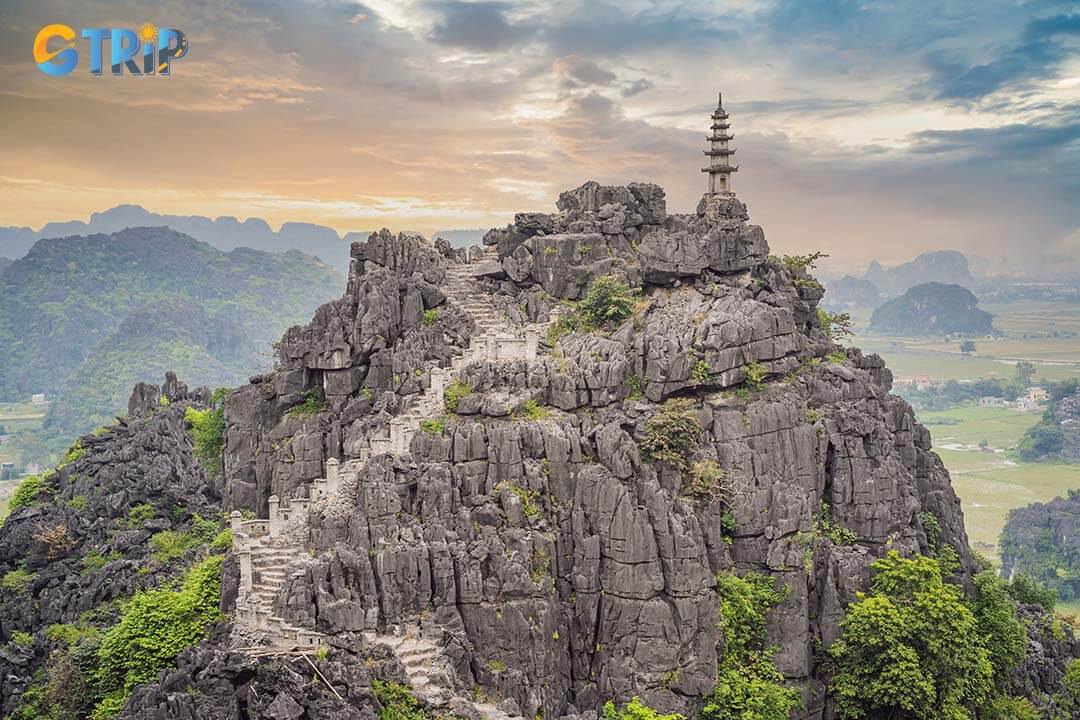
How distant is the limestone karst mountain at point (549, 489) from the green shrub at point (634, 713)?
67 centimetres

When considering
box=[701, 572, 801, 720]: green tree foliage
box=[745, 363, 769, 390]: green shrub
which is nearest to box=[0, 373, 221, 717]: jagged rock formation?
box=[701, 572, 801, 720]: green tree foliage

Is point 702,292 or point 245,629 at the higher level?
point 702,292

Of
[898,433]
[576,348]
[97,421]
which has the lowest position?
[97,421]

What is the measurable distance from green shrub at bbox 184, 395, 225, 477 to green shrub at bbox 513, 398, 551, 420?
24.6 m

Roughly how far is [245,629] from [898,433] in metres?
34.7

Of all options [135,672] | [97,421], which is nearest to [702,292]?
[135,672]

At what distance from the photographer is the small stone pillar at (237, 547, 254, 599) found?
38.8m

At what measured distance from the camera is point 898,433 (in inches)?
2096

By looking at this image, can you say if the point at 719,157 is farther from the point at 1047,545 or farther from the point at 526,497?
the point at 1047,545

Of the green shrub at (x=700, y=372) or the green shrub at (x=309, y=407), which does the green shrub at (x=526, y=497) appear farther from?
the green shrub at (x=309, y=407)

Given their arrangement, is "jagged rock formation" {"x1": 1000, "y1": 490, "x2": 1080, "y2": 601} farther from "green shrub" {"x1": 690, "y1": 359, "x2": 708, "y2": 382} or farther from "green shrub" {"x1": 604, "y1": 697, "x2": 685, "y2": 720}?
"green shrub" {"x1": 604, "y1": 697, "x2": 685, "y2": 720}

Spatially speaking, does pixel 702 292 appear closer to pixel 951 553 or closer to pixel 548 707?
pixel 951 553

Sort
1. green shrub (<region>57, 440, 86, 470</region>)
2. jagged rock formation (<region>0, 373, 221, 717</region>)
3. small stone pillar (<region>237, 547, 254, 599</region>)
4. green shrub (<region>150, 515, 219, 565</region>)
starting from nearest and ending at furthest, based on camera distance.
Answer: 1. small stone pillar (<region>237, 547, 254, 599</region>)
2. jagged rock formation (<region>0, 373, 221, 717</region>)
3. green shrub (<region>150, 515, 219, 565</region>)
4. green shrub (<region>57, 440, 86, 470</region>)

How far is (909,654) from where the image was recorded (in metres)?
43.1
